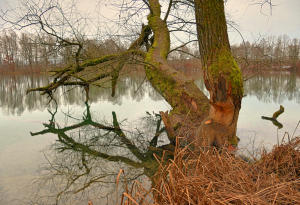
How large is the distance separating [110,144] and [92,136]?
1.00 metres

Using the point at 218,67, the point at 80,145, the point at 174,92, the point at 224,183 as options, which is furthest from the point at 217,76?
the point at 80,145

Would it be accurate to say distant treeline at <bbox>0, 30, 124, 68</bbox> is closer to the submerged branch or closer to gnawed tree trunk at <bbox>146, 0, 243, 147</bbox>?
gnawed tree trunk at <bbox>146, 0, 243, 147</bbox>

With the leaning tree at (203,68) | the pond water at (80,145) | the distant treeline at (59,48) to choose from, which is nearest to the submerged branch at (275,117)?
the pond water at (80,145)

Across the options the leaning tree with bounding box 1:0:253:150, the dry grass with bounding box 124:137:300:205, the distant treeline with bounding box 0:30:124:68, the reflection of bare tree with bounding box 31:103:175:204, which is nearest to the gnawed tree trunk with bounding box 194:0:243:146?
the leaning tree with bounding box 1:0:253:150

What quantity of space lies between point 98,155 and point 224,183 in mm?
3704

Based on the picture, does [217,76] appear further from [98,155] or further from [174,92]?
[98,155]

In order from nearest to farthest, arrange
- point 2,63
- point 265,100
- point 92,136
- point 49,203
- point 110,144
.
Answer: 1. point 49,203
2. point 110,144
3. point 92,136
4. point 265,100
5. point 2,63

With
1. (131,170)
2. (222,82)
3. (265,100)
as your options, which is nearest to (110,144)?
(131,170)

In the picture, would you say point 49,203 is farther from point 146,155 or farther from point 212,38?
point 212,38

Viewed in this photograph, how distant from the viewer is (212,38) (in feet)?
15.6

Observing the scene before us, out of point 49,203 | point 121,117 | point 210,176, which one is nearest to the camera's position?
point 210,176

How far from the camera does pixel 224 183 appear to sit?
210cm

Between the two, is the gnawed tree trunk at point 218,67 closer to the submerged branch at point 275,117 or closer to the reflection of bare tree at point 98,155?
the reflection of bare tree at point 98,155

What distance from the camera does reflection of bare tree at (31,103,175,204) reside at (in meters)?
3.97
